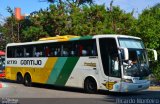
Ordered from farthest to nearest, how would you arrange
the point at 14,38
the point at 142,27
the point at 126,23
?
→ the point at 14,38, the point at 126,23, the point at 142,27

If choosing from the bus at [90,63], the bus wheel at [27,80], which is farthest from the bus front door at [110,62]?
the bus wheel at [27,80]

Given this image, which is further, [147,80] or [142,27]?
[142,27]

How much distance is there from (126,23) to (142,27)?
5094 millimetres

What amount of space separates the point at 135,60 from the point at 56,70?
548cm

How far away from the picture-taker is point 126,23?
106ft

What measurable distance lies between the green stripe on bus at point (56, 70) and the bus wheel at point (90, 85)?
2098 millimetres

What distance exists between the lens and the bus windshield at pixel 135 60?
19116 mm

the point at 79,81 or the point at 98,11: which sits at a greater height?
the point at 98,11

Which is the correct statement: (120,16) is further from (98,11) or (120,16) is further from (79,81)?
(79,81)

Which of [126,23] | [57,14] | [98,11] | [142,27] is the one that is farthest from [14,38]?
[142,27]

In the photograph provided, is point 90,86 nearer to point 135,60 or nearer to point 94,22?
point 135,60

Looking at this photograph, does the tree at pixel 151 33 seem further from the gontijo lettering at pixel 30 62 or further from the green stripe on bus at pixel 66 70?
the gontijo lettering at pixel 30 62

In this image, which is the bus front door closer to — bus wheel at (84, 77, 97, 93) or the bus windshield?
the bus windshield

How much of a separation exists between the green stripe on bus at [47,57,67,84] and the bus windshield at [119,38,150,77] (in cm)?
415
